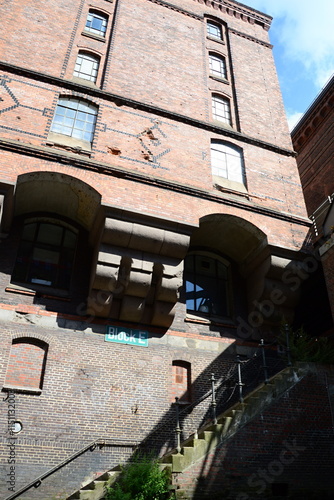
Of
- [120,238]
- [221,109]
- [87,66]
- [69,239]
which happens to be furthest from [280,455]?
[87,66]

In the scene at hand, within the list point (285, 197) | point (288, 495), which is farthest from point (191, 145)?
point (288, 495)

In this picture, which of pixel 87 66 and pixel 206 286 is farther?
pixel 87 66

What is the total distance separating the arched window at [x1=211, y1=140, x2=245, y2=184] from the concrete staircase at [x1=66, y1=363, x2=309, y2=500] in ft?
22.2

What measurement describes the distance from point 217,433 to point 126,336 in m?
3.81

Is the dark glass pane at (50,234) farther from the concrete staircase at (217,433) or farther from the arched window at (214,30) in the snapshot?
the arched window at (214,30)

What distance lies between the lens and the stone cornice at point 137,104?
42.3ft

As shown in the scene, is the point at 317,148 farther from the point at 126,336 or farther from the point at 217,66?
the point at 126,336

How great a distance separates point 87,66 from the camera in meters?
14.8

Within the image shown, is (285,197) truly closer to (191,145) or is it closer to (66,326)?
(191,145)

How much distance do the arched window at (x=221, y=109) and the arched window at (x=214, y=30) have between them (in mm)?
4268

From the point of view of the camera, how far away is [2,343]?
10.2 m

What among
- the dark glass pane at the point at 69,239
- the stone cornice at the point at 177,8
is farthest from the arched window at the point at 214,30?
the dark glass pane at the point at 69,239

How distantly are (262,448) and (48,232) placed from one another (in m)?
8.10

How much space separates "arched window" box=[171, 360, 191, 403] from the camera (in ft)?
37.3
